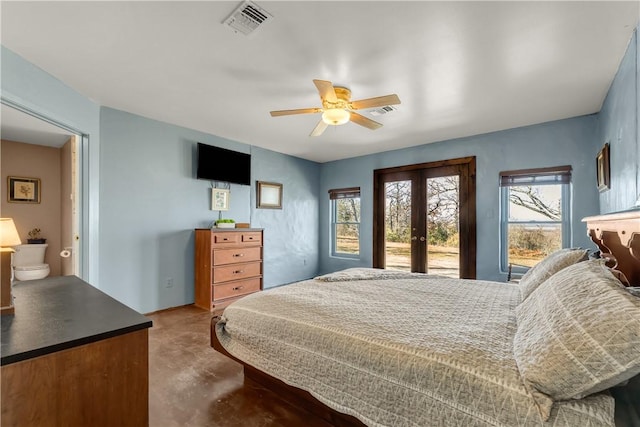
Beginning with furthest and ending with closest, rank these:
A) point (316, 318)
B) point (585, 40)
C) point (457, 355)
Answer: point (585, 40) < point (316, 318) < point (457, 355)

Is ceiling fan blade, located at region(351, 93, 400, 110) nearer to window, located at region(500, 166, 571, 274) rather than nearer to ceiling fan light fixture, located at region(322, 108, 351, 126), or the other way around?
ceiling fan light fixture, located at region(322, 108, 351, 126)

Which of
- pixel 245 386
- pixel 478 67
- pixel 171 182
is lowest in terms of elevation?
pixel 245 386

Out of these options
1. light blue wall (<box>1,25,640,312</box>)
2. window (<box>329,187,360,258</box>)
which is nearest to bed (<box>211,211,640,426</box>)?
light blue wall (<box>1,25,640,312</box>)

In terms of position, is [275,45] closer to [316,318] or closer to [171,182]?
[316,318]

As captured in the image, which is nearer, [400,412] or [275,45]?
[400,412]

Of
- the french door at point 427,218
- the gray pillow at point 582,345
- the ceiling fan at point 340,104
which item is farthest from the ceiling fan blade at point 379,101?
the french door at point 427,218

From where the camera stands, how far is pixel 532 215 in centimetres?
386

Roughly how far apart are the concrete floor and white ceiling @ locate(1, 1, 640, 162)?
2457mm

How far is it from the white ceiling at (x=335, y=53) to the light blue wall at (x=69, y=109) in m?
0.10

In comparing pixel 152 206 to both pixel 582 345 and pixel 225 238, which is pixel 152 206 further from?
pixel 582 345

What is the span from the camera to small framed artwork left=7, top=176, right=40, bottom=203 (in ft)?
14.4

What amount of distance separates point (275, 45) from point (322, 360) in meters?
2.09

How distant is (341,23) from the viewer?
6.03 feet

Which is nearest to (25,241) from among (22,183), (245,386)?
(22,183)
